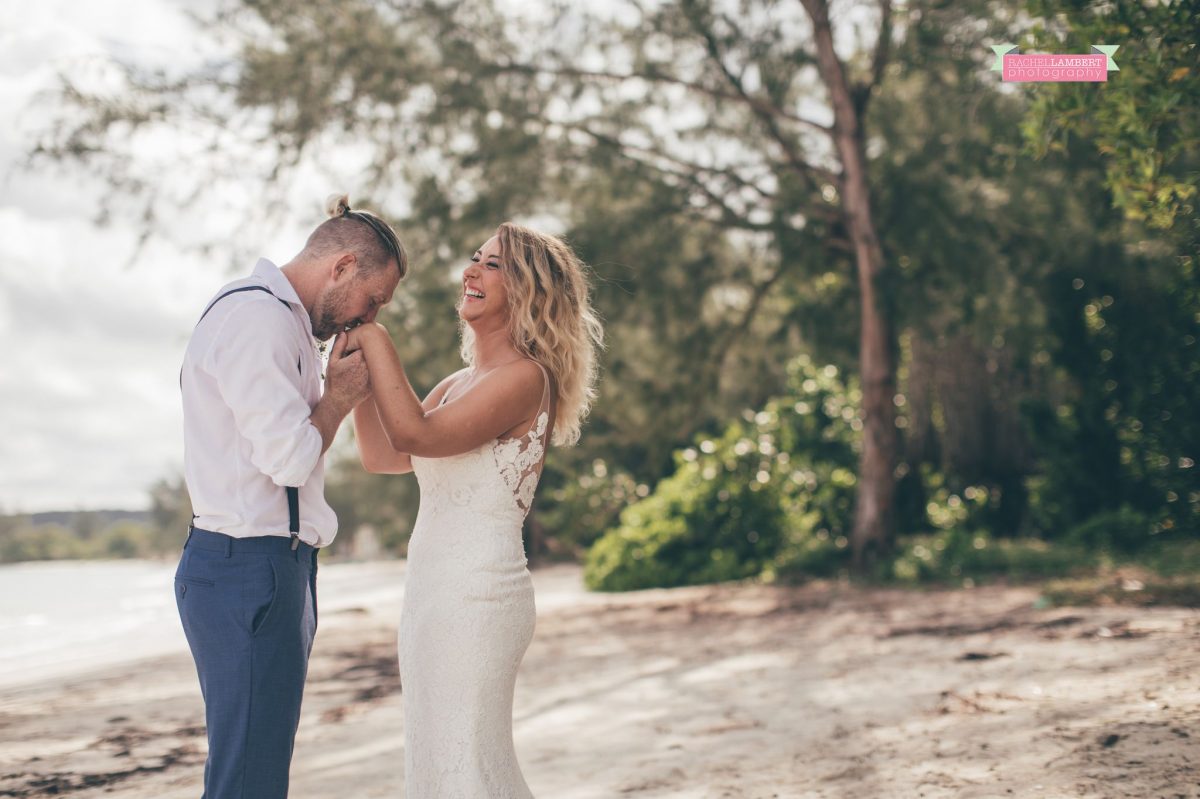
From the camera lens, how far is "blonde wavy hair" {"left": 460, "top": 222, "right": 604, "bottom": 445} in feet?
10.7

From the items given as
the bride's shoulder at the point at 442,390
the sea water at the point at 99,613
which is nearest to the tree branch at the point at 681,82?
the sea water at the point at 99,613

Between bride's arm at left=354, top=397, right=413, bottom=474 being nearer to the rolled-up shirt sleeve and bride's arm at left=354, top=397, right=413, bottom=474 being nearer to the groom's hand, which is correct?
the groom's hand

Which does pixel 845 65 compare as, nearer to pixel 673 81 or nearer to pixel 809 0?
pixel 809 0

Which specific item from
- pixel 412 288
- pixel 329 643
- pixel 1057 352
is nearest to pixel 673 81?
pixel 412 288

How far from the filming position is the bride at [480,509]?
123 inches

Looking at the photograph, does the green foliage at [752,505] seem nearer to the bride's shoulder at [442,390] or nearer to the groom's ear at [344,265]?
the bride's shoulder at [442,390]

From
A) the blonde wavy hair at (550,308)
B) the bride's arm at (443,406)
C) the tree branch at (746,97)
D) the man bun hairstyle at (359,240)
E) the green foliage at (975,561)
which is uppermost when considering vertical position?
the tree branch at (746,97)

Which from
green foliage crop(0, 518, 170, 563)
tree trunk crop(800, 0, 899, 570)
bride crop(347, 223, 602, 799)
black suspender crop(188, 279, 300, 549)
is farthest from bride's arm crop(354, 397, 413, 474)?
green foliage crop(0, 518, 170, 563)

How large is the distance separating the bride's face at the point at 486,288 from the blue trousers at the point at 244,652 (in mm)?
980

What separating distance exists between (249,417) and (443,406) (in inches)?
25.6

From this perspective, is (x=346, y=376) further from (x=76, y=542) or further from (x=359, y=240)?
(x=76, y=542)

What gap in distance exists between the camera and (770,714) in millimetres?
5969

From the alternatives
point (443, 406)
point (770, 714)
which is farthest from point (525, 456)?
point (770, 714)

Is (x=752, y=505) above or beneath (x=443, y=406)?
beneath
